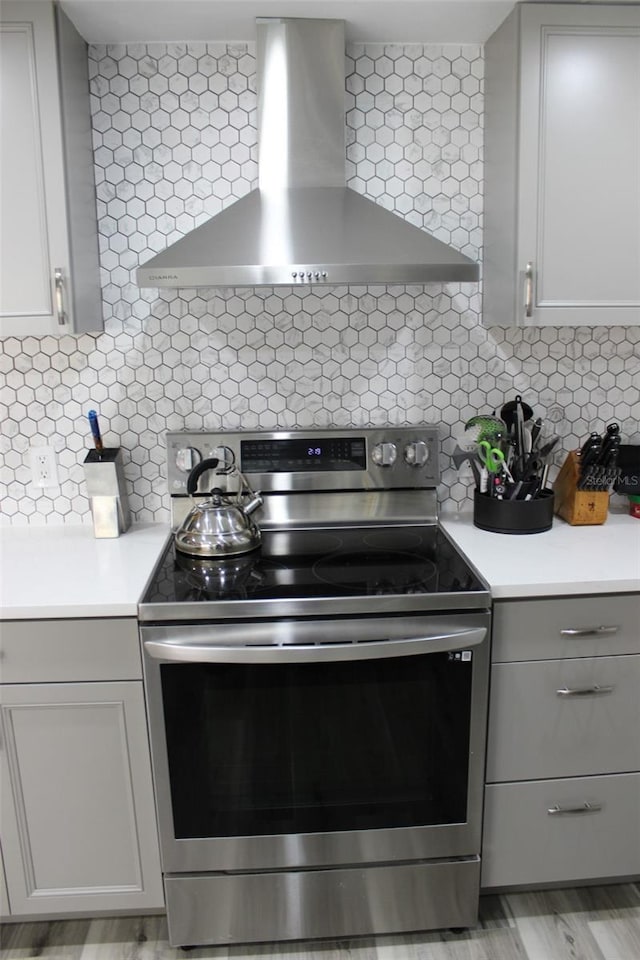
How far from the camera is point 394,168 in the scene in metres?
2.18

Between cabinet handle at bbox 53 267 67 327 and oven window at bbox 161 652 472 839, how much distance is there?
911 mm

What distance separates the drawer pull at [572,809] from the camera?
1.87 meters

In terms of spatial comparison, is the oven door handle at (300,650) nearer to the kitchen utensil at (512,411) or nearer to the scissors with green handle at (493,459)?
the scissors with green handle at (493,459)

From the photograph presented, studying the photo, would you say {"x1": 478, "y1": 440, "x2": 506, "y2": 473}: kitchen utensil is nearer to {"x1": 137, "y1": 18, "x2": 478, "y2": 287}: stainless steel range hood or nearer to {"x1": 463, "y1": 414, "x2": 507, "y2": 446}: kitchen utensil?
{"x1": 463, "y1": 414, "x2": 507, "y2": 446}: kitchen utensil

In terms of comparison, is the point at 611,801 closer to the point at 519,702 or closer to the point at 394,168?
the point at 519,702

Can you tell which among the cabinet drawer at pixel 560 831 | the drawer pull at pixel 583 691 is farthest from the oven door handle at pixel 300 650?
the cabinet drawer at pixel 560 831

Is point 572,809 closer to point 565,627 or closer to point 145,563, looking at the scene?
point 565,627

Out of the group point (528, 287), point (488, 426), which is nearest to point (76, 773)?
point (488, 426)

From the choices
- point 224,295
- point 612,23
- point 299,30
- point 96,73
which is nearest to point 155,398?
point 224,295

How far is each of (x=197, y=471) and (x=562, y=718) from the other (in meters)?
1.15

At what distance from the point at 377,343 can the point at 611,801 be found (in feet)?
4.65

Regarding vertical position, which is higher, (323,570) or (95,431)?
(95,431)

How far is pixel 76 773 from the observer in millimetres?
1771

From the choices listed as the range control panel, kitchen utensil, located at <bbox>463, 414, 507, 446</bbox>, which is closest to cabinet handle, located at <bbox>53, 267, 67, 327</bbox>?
the range control panel
